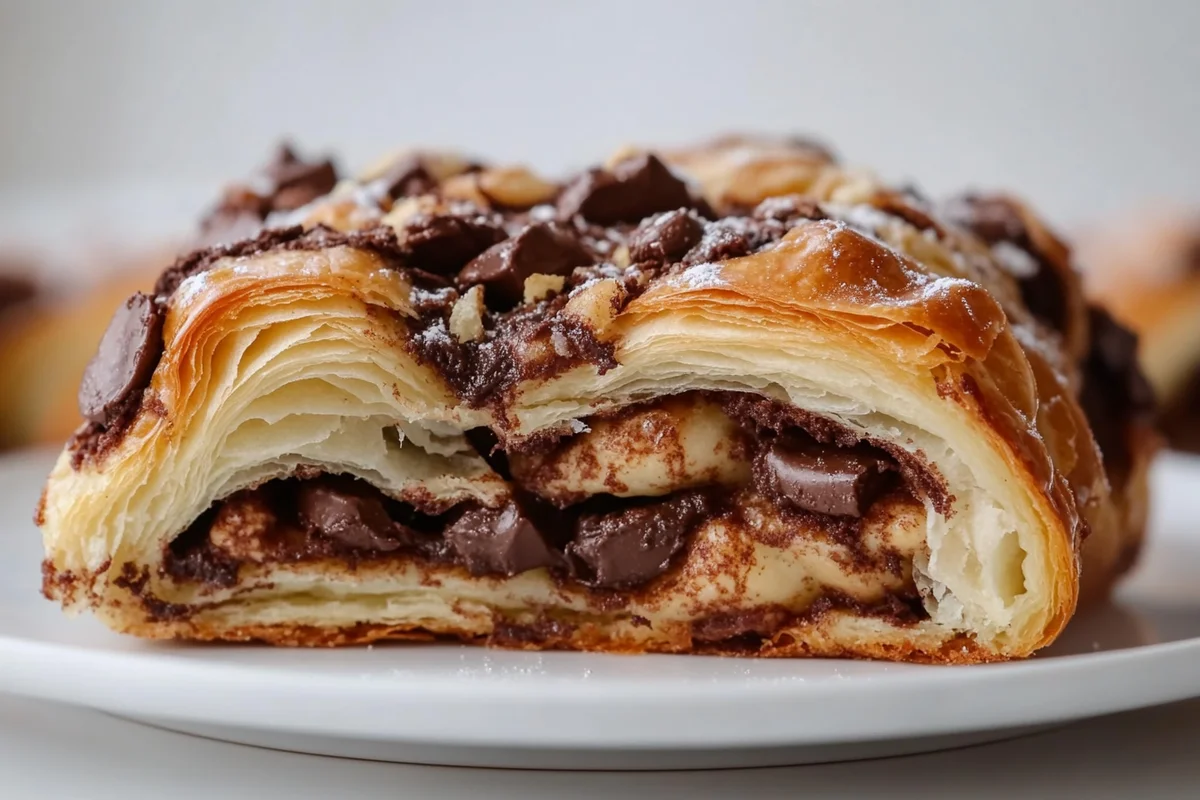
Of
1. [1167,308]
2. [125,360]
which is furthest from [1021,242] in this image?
[1167,308]

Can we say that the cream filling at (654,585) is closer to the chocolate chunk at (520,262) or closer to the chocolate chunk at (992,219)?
the chocolate chunk at (520,262)

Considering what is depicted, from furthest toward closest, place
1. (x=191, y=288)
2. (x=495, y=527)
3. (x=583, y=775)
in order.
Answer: (x=495, y=527)
(x=191, y=288)
(x=583, y=775)

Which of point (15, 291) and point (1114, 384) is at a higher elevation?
point (15, 291)

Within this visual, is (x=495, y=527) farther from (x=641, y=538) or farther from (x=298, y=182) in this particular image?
(x=298, y=182)

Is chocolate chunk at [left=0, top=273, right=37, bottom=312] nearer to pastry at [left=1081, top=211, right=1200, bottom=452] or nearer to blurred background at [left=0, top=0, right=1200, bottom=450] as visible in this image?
blurred background at [left=0, top=0, right=1200, bottom=450]

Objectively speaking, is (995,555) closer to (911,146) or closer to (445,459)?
(445,459)

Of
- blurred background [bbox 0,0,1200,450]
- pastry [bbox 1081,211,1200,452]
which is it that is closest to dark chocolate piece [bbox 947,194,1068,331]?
pastry [bbox 1081,211,1200,452]

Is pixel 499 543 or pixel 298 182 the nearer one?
pixel 499 543
